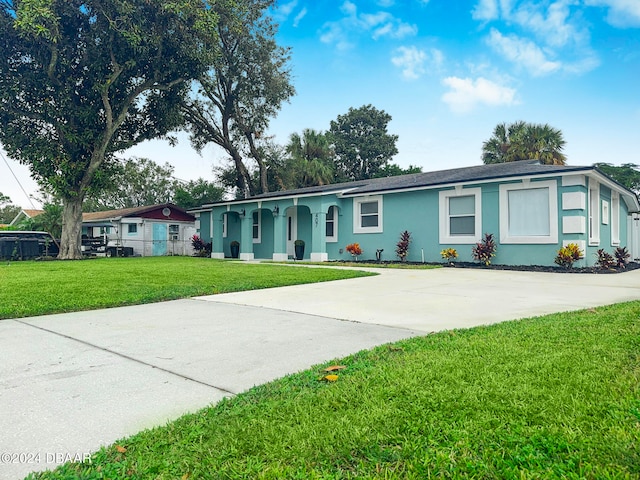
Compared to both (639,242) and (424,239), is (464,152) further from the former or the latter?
(424,239)

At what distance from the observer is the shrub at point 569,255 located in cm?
1155

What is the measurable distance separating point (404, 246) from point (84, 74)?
16.3m

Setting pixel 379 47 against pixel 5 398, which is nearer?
pixel 5 398

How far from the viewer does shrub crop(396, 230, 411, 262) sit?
15.1 meters

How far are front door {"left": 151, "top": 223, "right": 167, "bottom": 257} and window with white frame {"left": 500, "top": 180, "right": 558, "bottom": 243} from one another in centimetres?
2071

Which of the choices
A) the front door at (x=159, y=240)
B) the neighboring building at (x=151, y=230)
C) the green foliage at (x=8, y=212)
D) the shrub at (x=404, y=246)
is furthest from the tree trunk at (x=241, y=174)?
the green foliage at (x=8, y=212)

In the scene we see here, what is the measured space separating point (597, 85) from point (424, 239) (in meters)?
8.21

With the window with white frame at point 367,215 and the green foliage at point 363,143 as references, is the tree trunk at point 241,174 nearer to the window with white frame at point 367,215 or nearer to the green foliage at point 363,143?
the green foliage at point 363,143

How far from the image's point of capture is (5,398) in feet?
8.86

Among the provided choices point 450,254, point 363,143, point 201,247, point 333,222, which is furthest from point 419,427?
point 363,143

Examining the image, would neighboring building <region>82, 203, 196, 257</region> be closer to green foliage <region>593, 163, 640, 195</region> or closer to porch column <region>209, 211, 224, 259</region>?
porch column <region>209, 211, 224, 259</region>

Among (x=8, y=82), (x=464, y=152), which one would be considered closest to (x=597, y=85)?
(x=464, y=152)

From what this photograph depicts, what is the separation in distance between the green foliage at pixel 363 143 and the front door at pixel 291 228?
19121 millimetres

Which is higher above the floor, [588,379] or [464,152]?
[464,152]
